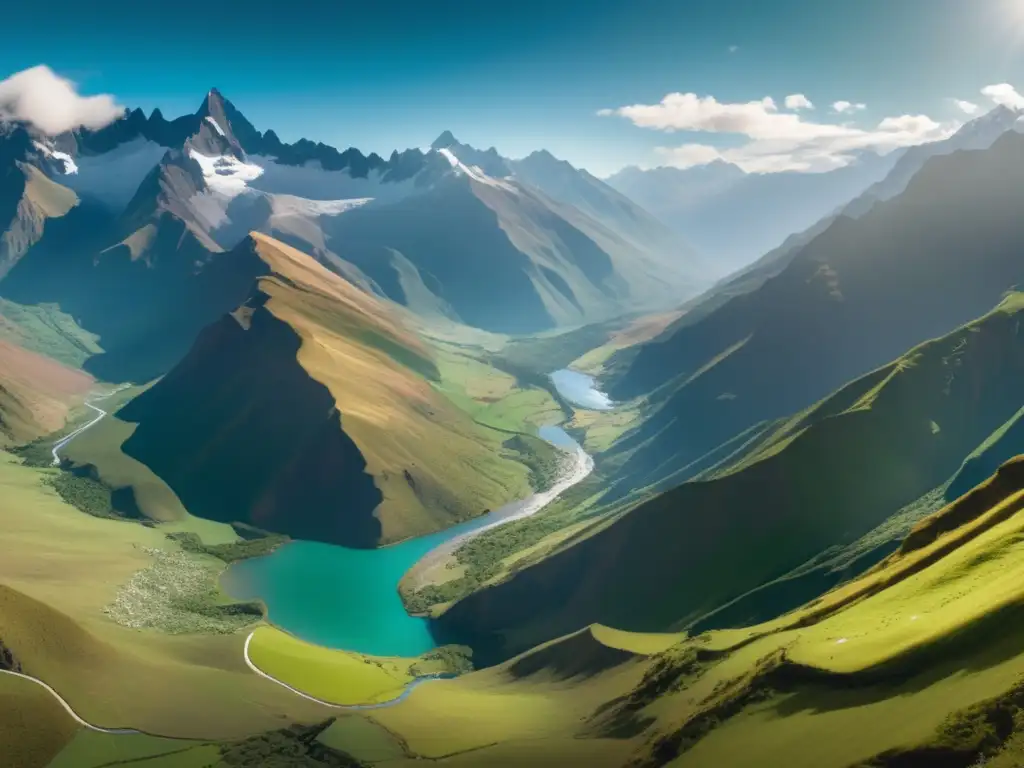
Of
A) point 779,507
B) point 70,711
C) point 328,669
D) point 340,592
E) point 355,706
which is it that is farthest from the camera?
point 340,592

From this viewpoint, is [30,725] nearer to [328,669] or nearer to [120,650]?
[120,650]

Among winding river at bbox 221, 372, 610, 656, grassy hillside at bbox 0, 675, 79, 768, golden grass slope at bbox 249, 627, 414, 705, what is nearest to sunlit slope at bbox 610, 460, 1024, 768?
golden grass slope at bbox 249, 627, 414, 705

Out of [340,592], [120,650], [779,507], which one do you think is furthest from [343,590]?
[779,507]

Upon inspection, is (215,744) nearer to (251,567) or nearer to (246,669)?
(246,669)

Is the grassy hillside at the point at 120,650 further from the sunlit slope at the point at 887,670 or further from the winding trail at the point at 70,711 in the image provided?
the sunlit slope at the point at 887,670

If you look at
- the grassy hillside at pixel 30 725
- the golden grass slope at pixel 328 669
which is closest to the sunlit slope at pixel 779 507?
the golden grass slope at pixel 328 669

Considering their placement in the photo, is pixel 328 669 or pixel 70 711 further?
pixel 328 669

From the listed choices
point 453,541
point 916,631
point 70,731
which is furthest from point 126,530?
point 916,631

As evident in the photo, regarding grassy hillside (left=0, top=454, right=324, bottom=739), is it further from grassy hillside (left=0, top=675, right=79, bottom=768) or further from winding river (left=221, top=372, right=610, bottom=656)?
winding river (left=221, top=372, right=610, bottom=656)
